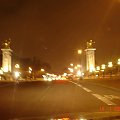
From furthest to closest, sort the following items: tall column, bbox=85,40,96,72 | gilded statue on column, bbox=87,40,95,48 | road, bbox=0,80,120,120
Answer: tall column, bbox=85,40,96,72
gilded statue on column, bbox=87,40,95,48
road, bbox=0,80,120,120

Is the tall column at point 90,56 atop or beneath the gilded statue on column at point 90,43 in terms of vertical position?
beneath

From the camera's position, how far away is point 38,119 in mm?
15078

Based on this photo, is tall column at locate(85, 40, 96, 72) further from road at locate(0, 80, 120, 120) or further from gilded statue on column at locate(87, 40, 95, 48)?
road at locate(0, 80, 120, 120)

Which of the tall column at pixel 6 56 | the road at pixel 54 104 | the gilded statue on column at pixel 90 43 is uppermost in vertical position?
the gilded statue on column at pixel 90 43

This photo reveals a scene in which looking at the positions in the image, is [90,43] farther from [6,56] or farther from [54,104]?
[54,104]

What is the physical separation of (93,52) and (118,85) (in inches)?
5067

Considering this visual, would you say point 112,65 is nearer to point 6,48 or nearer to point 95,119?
point 6,48

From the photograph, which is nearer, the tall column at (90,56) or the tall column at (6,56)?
the tall column at (6,56)

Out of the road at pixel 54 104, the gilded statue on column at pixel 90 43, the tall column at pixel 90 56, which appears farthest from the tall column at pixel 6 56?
the road at pixel 54 104

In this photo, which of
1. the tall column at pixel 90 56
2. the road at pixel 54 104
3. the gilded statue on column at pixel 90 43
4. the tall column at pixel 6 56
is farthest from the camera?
the tall column at pixel 90 56

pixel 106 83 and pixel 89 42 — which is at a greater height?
pixel 89 42

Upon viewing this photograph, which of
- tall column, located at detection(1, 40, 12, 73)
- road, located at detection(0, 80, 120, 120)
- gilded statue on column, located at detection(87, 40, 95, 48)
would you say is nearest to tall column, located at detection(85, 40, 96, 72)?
gilded statue on column, located at detection(87, 40, 95, 48)

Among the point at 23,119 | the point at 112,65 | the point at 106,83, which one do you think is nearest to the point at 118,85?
the point at 106,83

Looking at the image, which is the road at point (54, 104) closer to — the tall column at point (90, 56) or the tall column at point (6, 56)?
the tall column at point (6, 56)
